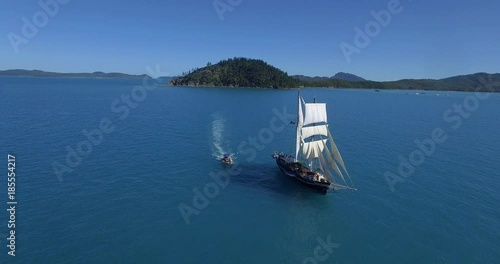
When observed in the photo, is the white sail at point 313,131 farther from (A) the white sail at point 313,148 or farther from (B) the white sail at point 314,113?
(A) the white sail at point 313,148

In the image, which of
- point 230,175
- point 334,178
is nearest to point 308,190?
point 334,178

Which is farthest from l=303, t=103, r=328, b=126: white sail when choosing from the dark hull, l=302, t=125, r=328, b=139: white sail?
the dark hull

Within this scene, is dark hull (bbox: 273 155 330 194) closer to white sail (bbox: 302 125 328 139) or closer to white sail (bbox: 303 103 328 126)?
white sail (bbox: 302 125 328 139)

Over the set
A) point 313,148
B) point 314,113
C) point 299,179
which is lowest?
point 299,179

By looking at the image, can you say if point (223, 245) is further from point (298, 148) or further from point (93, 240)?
point (298, 148)

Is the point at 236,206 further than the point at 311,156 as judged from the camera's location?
No

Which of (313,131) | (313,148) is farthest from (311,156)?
(313,131)

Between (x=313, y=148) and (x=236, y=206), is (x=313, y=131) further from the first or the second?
(x=236, y=206)
